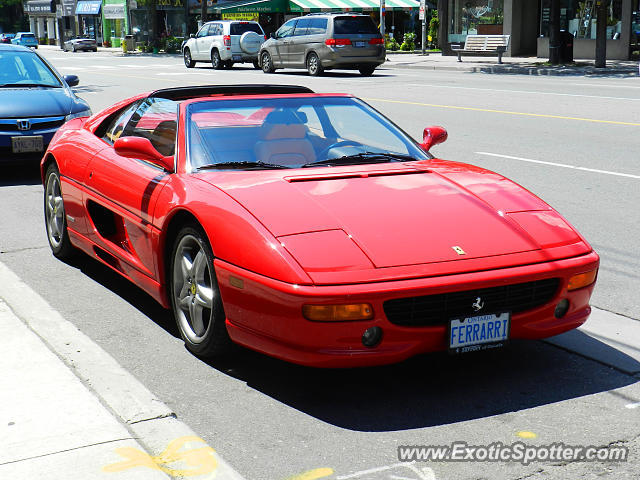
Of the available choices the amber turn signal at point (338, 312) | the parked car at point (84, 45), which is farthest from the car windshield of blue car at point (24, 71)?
the parked car at point (84, 45)

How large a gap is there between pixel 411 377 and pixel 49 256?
11.8 feet

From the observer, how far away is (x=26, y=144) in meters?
9.95

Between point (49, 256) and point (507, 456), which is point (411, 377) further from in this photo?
point (49, 256)

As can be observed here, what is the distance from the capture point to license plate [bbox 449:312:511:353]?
3.93 meters

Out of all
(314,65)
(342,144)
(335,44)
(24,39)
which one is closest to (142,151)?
(342,144)

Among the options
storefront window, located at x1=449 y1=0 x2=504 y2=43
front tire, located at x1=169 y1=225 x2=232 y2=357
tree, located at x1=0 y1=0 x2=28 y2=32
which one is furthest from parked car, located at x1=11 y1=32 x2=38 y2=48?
front tire, located at x1=169 y1=225 x2=232 y2=357

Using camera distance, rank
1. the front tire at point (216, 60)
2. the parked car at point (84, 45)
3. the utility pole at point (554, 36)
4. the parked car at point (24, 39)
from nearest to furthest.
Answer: the utility pole at point (554, 36) < the front tire at point (216, 60) < the parked car at point (84, 45) < the parked car at point (24, 39)

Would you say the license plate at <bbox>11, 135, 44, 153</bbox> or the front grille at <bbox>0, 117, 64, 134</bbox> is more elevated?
the front grille at <bbox>0, 117, 64, 134</bbox>

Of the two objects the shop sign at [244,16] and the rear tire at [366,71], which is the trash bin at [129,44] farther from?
the rear tire at [366,71]

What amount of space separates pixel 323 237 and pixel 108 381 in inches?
48.1

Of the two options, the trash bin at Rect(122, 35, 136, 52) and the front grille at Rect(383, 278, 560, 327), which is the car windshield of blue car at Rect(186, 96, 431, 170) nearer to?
the front grille at Rect(383, 278, 560, 327)

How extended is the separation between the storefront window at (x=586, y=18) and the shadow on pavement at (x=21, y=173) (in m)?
26.5

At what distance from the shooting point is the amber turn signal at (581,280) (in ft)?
13.7

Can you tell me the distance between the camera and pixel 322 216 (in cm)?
415
